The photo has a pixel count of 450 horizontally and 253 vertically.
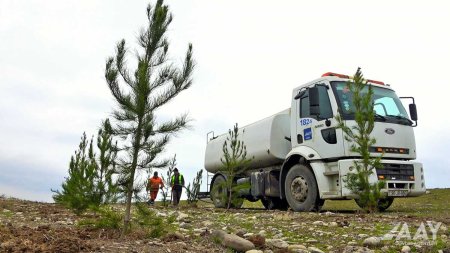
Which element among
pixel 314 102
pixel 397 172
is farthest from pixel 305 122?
pixel 397 172

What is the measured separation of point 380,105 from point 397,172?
6.51ft

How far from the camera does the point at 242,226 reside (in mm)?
8969

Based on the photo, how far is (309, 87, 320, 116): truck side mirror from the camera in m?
11.4

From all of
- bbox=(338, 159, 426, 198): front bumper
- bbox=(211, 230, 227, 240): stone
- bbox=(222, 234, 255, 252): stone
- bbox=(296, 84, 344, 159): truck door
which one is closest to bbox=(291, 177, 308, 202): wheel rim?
bbox=(296, 84, 344, 159): truck door

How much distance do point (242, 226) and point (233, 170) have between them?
6.56 m

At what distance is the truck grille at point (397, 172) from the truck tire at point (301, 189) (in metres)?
1.84

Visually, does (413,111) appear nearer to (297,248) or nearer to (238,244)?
(297,248)

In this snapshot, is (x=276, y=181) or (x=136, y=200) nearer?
(x=136, y=200)

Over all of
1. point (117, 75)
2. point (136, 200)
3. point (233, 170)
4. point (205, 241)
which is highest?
point (117, 75)

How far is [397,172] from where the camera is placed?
37.4ft

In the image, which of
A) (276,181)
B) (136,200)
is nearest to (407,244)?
(136,200)

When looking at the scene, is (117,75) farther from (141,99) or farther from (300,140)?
(300,140)

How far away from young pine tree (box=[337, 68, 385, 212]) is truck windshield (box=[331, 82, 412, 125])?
1.72 ft

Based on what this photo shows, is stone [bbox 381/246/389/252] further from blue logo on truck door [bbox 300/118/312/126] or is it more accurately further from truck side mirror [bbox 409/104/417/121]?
truck side mirror [bbox 409/104/417/121]
